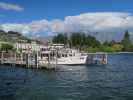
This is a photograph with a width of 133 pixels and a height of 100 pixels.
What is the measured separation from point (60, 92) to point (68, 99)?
7.22 meters

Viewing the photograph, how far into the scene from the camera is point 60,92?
59625 mm

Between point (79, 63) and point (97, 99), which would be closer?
point (97, 99)

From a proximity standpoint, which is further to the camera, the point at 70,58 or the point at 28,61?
the point at 70,58

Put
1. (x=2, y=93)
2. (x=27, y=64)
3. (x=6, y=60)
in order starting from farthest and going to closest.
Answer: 1. (x=6, y=60)
2. (x=27, y=64)
3. (x=2, y=93)

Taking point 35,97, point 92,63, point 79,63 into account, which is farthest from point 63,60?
point 35,97

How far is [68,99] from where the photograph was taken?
172 ft

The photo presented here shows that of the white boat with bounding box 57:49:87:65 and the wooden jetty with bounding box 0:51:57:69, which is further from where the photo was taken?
the white boat with bounding box 57:49:87:65

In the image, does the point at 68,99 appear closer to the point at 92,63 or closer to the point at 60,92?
the point at 60,92

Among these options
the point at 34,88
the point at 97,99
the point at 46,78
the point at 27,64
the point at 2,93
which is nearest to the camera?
the point at 97,99

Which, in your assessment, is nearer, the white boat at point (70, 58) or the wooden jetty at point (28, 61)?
the wooden jetty at point (28, 61)

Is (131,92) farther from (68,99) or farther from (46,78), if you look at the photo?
(46,78)

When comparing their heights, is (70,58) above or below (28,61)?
above

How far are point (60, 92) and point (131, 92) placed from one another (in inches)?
472

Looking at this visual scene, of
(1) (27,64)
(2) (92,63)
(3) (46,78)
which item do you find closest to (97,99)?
(3) (46,78)
